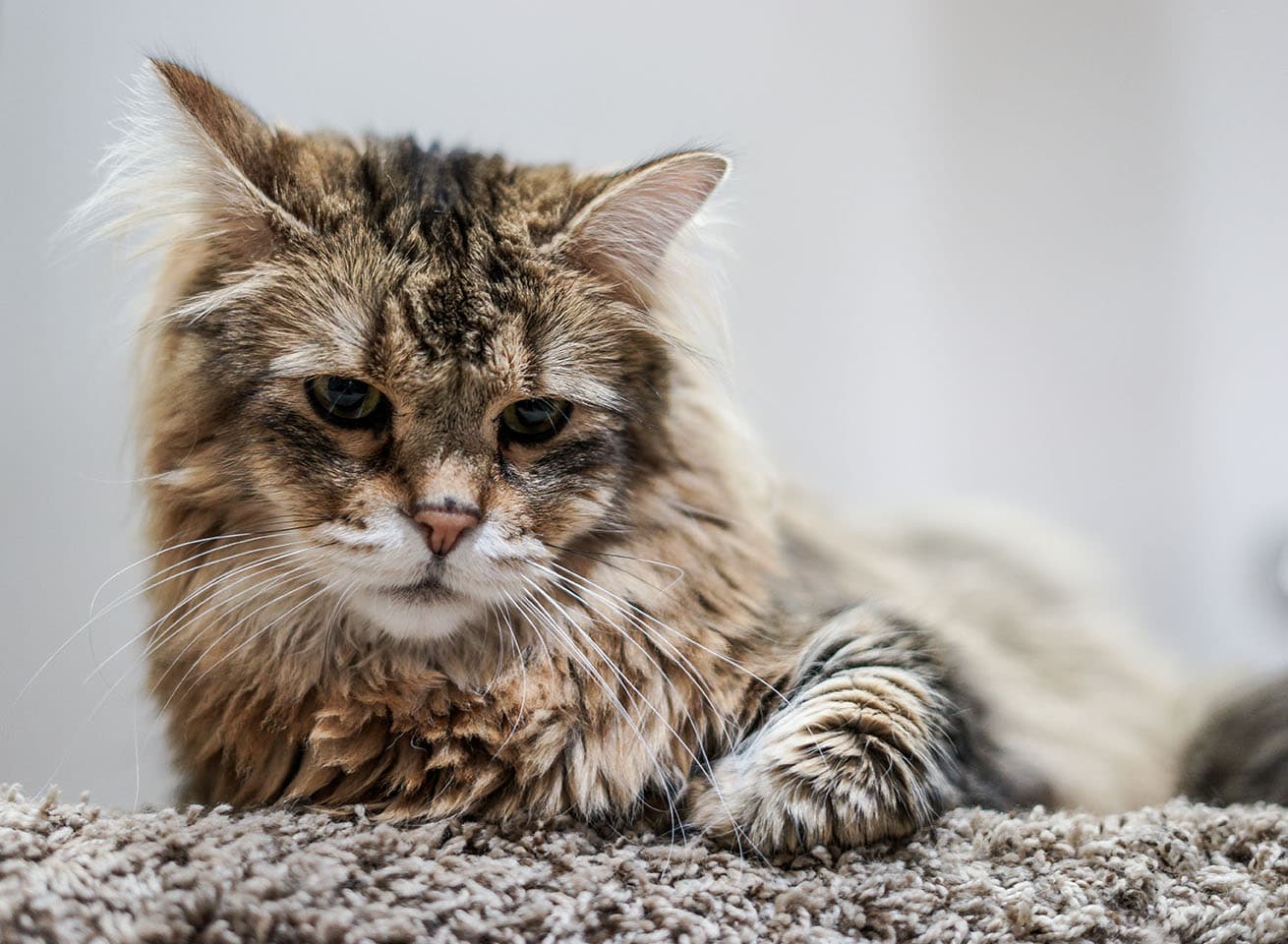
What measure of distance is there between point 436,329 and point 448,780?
490 mm

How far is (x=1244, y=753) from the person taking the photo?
1.34 meters

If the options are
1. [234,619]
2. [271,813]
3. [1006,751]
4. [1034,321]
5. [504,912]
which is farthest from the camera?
[1034,321]

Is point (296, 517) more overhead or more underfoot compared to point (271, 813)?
more overhead

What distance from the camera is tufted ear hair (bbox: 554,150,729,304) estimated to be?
109cm

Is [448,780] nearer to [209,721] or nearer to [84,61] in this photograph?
[209,721]

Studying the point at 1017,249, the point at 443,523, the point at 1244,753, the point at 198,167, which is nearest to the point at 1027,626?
the point at 1244,753

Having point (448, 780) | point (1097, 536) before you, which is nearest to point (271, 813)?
point (448, 780)

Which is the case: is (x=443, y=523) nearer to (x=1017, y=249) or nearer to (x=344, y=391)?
(x=344, y=391)

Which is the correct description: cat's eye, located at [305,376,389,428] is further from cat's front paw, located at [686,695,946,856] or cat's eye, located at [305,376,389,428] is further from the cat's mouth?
cat's front paw, located at [686,695,946,856]

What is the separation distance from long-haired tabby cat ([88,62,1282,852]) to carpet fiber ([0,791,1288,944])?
6 cm

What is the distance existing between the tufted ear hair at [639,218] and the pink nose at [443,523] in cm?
33

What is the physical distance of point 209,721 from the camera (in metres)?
1.13

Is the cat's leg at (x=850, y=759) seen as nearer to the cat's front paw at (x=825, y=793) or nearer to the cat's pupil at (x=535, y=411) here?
the cat's front paw at (x=825, y=793)

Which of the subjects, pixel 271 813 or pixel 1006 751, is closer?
pixel 271 813
